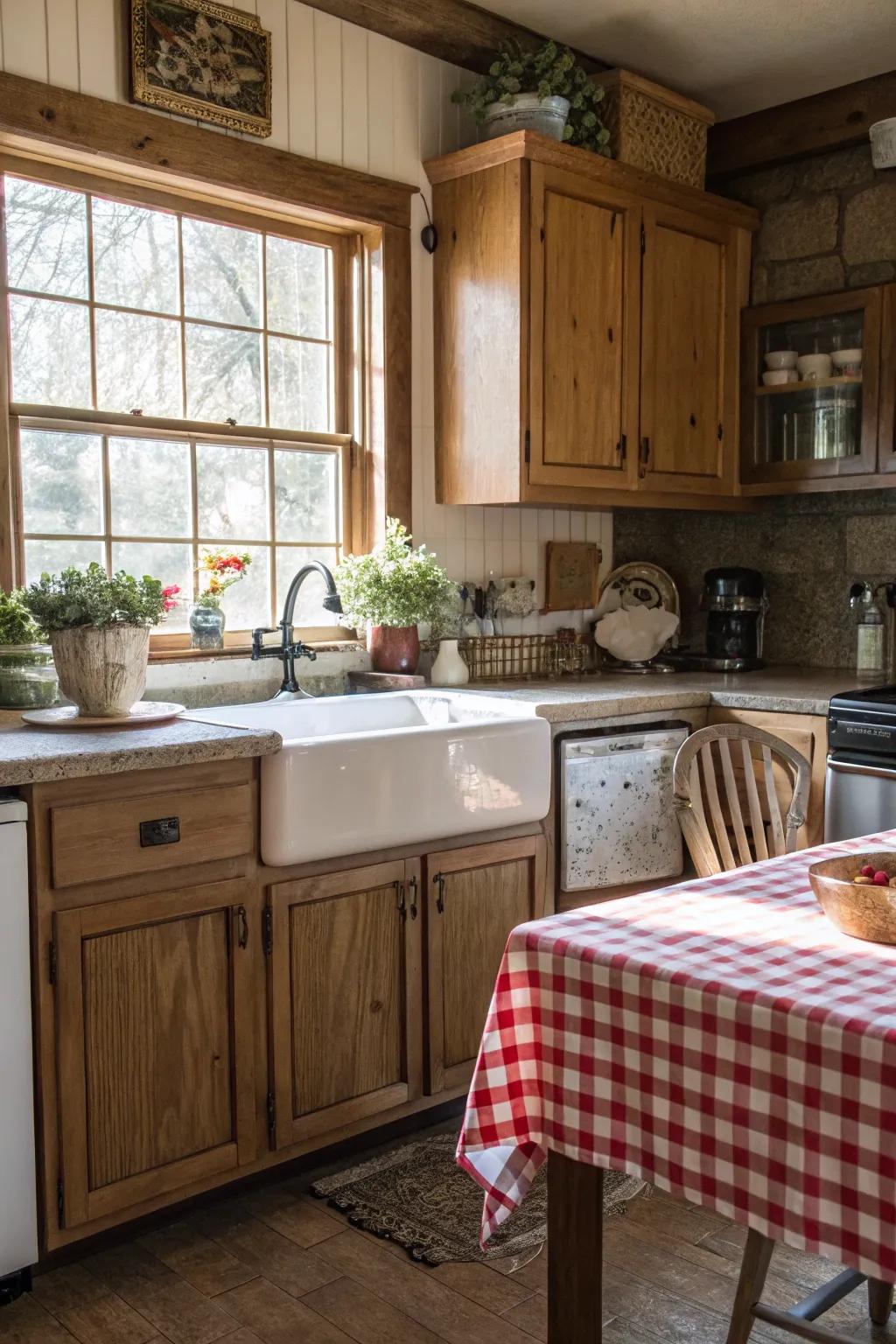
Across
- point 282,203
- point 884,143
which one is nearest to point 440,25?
point 282,203

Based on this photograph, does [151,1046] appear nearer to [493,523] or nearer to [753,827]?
[753,827]

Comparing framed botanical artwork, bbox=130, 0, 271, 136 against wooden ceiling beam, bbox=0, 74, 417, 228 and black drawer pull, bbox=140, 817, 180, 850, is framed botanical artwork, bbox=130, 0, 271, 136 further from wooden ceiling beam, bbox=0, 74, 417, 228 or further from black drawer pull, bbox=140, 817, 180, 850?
black drawer pull, bbox=140, 817, 180, 850

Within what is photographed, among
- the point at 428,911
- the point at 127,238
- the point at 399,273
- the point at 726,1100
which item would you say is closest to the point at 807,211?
the point at 399,273

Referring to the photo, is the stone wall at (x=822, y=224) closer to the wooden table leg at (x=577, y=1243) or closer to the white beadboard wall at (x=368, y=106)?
the white beadboard wall at (x=368, y=106)

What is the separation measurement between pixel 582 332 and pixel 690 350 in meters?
0.52

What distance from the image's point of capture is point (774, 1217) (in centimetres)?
129

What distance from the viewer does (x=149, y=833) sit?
89.0 inches

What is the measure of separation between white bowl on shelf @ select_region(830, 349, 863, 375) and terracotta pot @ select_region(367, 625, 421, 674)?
5.19 ft

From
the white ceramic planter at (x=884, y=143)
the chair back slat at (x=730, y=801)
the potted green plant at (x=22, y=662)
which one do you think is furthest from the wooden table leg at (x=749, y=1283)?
the white ceramic planter at (x=884, y=143)

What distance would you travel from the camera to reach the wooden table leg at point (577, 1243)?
1.51 m

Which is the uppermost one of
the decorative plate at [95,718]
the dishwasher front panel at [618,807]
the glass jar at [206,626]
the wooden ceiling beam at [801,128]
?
the wooden ceiling beam at [801,128]

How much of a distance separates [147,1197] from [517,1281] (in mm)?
701

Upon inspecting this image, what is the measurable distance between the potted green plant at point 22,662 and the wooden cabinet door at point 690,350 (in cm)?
193

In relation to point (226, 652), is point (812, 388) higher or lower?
higher
